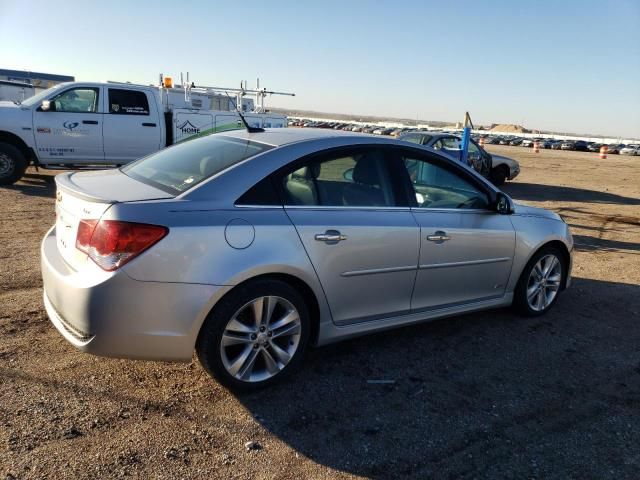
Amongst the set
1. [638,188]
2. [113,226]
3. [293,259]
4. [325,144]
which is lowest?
[638,188]

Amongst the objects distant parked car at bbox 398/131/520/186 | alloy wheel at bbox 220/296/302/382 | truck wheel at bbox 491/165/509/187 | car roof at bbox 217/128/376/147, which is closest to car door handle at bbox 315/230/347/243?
alloy wheel at bbox 220/296/302/382

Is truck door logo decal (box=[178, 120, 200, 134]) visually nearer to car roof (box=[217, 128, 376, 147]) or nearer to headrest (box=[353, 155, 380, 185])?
car roof (box=[217, 128, 376, 147])

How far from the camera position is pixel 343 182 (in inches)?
150

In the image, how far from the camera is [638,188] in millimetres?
18656

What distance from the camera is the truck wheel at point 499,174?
1641 centimetres

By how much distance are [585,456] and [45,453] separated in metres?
2.85

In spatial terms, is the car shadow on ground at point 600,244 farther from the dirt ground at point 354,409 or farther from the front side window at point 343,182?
the front side window at point 343,182

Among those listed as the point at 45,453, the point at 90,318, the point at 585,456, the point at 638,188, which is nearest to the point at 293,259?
the point at 90,318

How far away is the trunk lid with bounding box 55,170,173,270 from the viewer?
300 cm

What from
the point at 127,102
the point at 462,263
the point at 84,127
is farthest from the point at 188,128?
the point at 462,263

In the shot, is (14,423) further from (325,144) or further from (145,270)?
(325,144)

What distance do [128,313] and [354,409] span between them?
1.45m

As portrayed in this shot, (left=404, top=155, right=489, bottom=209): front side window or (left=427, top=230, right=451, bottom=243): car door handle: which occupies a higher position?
(left=404, top=155, right=489, bottom=209): front side window

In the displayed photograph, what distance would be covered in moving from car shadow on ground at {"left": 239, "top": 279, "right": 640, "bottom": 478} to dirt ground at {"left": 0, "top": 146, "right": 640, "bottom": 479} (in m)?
0.01
